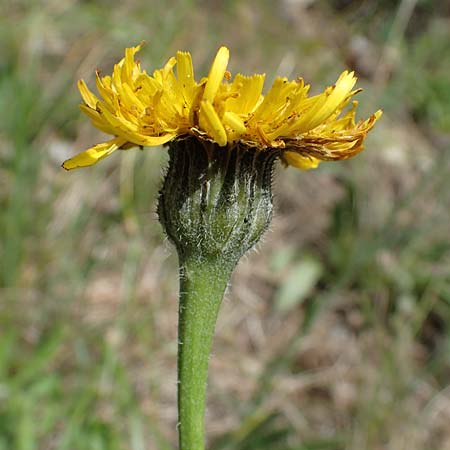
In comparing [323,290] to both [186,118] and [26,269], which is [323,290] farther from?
[186,118]

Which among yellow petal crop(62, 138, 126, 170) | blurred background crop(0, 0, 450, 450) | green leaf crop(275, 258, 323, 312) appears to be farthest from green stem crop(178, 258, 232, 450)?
green leaf crop(275, 258, 323, 312)

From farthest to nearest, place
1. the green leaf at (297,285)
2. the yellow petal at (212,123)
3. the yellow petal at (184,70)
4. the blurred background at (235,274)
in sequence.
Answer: the green leaf at (297,285) < the blurred background at (235,274) < the yellow petal at (184,70) < the yellow petal at (212,123)

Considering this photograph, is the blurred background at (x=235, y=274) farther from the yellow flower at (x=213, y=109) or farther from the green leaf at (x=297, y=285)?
the yellow flower at (x=213, y=109)

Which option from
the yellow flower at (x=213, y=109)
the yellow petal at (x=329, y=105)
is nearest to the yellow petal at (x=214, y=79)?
the yellow flower at (x=213, y=109)

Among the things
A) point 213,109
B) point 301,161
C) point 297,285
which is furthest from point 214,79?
point 297,285

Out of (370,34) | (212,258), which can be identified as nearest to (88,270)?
(212,258)

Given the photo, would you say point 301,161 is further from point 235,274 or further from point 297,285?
point 235,274
